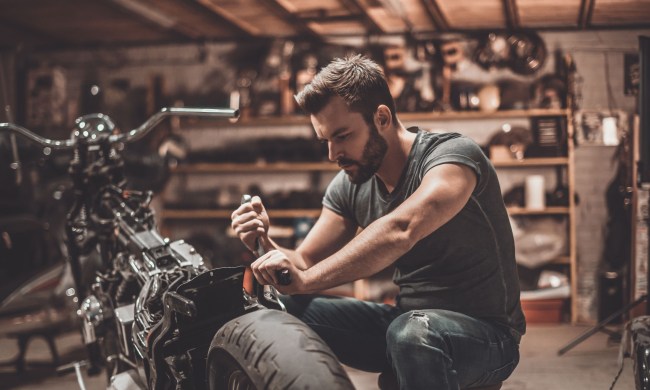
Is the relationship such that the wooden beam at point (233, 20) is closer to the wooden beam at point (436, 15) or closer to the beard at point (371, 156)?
the wooden beam at point (436, 15)

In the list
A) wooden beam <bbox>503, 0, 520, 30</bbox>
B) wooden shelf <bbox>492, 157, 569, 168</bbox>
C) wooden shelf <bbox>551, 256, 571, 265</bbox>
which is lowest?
wooden shelf <bbox>551, 256, 571, 265</bbox>

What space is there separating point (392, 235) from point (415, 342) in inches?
10.0

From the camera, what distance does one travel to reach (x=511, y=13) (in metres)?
5.30

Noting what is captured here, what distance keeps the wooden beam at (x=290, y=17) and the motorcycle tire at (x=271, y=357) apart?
13.5 ft

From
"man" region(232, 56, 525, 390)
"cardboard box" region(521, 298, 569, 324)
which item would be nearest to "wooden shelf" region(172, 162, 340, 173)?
"cardboard box" region(521, 298, 569, 324)

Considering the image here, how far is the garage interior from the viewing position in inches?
163

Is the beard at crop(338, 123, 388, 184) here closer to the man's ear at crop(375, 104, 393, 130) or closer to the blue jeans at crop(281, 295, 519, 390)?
the man's ear at crop(375, 104, 393, 130)

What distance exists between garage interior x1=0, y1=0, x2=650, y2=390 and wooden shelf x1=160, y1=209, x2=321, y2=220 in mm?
26

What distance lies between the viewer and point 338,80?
1.78m

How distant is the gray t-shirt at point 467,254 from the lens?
1.69 meters

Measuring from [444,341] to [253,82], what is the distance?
5334mm

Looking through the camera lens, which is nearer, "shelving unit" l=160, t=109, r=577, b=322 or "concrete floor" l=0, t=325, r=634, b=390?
"concrete floor" l=0, t=325, r=634, b=390

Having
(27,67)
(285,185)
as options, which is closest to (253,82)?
(285,185)

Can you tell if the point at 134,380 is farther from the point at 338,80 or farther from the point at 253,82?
the point at 253,82
